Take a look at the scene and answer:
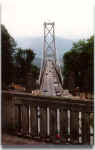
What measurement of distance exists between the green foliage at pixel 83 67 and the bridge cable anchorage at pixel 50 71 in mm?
71

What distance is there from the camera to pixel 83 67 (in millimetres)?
1777

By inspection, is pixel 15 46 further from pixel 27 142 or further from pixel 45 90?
pixel 27 142

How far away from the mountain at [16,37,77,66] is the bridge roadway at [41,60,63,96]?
9 centimetres

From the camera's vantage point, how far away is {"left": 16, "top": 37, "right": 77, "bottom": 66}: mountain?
176 cm

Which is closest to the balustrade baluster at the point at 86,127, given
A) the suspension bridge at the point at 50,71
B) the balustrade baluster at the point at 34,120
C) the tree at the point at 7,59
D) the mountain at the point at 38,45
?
the suspension bridge at the point at 50,71

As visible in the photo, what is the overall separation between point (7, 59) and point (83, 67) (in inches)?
23.8

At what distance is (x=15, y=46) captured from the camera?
1812 mm

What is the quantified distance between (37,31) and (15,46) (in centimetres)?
21

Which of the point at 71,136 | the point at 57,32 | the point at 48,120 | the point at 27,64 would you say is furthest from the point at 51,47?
the point at 71,136

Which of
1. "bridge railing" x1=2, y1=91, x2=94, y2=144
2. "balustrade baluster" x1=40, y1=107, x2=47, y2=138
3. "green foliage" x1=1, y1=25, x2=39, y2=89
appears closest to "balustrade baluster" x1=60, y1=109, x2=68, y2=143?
"bridge railing" x1=2, y1=91, x2=94, y2=144

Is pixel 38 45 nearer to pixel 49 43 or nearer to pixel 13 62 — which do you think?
pixel 49 43

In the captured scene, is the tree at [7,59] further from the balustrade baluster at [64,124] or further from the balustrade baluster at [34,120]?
the balustrade baluster at [64,124]

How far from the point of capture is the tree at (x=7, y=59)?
1811 mm

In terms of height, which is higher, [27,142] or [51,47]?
[51,47]
